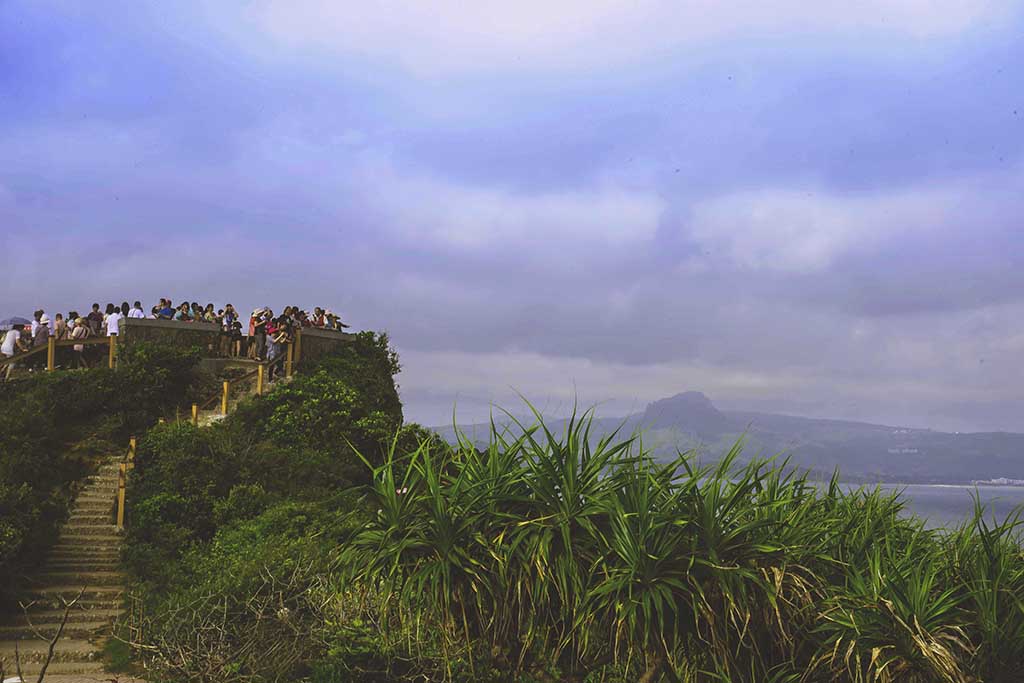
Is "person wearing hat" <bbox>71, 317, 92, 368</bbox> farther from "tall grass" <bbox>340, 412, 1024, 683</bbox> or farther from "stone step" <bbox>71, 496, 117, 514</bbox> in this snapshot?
"tall grass" <bbox>340, 412, 1024, 683</bbox>

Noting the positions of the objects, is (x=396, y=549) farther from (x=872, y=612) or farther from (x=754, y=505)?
(x=872, y=612)

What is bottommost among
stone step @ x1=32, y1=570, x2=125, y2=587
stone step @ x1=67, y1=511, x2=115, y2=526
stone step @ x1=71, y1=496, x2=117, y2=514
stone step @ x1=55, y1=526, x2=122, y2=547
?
stone step @ x1=32, y1=570, x2=125, y2=587

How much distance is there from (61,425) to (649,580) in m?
21.7

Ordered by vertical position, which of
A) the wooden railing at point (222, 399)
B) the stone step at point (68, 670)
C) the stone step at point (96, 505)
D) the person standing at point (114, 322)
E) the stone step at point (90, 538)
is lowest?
the stone step at point (68, 670)

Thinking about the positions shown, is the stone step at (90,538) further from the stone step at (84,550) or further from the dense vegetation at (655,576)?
the dense vegetation at (655,576)

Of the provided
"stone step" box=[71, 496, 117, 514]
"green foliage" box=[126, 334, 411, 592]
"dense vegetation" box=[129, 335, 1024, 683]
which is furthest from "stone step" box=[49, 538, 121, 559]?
"dense vegetation" box=[129, 335, 1024, 683]

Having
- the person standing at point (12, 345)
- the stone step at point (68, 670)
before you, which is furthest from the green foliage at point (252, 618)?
the person standing at point (12, 345)

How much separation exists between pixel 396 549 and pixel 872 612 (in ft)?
14.7

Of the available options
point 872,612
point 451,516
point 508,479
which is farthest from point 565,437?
point 872,612

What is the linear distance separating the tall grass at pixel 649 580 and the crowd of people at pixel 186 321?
22.8m

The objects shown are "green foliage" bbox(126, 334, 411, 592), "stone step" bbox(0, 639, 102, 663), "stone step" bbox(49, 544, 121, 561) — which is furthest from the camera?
"green foliage" bbox(126, 334, 411, 592)

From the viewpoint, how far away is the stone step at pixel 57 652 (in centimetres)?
1555

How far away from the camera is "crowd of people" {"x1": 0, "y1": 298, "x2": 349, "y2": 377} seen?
30141mm

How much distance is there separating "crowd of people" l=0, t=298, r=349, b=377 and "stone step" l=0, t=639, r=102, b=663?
14.4m
